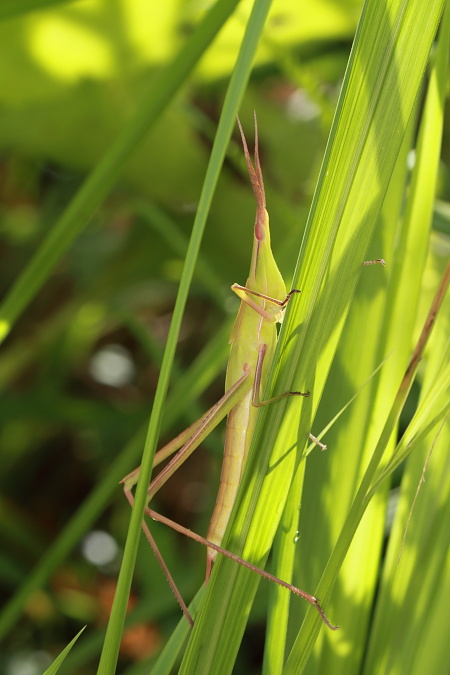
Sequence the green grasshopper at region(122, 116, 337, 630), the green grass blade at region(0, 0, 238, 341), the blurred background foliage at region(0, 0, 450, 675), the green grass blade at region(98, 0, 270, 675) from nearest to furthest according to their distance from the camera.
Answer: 1. the green grass blade at region(98, 0, 270, 675)
2. the green grass blade at region(0, 0, 238, 341)
3. the green grasshopper at region(122, 116, 337, 630)
4. the blurred background foliage at region(0, 0, 450, 675)

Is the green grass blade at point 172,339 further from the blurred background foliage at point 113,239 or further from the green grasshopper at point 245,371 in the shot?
the blurred background foliage at point 113,239

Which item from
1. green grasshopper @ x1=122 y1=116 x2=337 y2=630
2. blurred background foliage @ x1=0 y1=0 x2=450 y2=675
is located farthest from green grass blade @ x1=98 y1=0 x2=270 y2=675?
blurred background foliage @ x1=0 y1=0 x2=450 y2=675

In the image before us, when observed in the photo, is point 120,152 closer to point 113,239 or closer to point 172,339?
point 172,339

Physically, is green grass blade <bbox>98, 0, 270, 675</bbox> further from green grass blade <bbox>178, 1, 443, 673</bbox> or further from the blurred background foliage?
the blurred background foliage

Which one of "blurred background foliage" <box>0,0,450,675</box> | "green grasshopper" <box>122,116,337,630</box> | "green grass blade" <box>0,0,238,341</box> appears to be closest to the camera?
"green grass blade" <box>0,0,238,341</box>

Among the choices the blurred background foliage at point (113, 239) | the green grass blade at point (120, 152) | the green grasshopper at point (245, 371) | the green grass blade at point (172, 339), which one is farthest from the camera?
the blurred background foliage at point (113, 239)

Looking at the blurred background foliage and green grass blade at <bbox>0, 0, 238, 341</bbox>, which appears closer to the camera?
green grass blade at <bbox>0, 0, 238, 341</bbox>

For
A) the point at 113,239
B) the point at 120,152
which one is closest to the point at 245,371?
the point at 120,152

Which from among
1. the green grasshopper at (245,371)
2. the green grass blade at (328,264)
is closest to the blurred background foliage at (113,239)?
the green grasshopper at (245,371)

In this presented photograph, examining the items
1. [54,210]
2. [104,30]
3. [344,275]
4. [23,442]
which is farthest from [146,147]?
[344,275]
